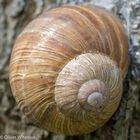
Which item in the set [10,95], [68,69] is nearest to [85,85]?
[68,69]

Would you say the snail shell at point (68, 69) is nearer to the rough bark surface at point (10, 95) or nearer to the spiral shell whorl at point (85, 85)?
the spiral shell whorl at point (85, 85)

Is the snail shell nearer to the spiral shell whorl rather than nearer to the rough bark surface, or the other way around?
the spiral shell whorl

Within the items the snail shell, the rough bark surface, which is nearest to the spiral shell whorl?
the snail shell

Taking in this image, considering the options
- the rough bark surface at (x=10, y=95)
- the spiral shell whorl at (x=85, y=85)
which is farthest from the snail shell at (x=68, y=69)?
the rough bark surface at (x=10, y=95)

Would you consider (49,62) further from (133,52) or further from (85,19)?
(133,52)

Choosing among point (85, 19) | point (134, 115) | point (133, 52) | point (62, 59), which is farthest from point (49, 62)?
point (134, 115)

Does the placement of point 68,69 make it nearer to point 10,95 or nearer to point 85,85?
point 85,85
